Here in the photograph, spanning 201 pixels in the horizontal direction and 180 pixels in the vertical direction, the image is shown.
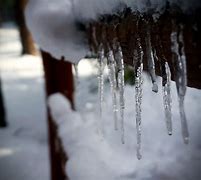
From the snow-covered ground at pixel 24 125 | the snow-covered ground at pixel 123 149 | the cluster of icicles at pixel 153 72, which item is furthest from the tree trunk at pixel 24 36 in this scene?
the cluster of icicles at pixel 153 72

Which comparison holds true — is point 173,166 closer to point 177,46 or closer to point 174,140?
point 174,140

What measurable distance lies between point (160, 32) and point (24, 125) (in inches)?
195

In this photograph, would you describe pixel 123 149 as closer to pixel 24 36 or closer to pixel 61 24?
pixel 61 24

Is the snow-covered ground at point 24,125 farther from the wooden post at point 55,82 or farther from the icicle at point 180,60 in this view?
the icicle at point 180,60

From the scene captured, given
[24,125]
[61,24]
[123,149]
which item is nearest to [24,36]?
[24,125]

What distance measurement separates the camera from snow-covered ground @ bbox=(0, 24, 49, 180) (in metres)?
3.84

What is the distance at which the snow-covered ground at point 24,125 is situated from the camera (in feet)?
12.6

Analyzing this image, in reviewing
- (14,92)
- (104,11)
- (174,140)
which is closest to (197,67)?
(104,11)

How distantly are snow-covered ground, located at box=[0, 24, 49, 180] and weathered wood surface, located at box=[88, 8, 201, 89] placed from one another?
272 cm

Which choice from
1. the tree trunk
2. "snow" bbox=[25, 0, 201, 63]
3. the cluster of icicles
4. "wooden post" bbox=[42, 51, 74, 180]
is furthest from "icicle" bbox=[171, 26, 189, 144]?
the tree trunk

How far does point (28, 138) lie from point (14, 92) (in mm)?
2797

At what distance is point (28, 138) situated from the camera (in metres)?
4.87

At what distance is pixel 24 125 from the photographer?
5.47 metres

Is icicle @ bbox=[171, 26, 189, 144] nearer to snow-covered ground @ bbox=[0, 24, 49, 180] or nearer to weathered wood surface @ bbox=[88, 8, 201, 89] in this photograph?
weathered wood surface @ bbox=[88, 8, 201, 89]
